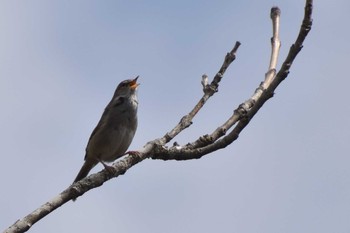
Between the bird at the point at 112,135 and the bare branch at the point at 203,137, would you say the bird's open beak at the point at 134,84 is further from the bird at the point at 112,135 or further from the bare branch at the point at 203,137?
the bare branch at the point at 203,137

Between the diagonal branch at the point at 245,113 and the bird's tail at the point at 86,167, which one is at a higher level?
the bird's tail at the point at 86,167

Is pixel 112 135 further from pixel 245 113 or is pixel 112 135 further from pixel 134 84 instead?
pixel 245 113

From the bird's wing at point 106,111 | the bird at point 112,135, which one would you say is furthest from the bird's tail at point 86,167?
the bird's wing at point 106,111

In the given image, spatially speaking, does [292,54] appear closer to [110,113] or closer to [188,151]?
[188,151]

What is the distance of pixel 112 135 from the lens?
891cm

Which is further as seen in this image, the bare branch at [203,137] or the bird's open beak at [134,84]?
the bird's open beak at [134,84]

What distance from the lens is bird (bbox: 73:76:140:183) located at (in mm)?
8898

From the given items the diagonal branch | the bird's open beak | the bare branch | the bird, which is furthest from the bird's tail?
the diagonal branch

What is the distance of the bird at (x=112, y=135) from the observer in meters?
8.90

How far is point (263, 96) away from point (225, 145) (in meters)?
0.55

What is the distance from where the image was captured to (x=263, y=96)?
4.08 m

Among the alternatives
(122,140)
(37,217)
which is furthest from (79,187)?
(122,140)

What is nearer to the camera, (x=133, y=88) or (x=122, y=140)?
(x=122, y=140)

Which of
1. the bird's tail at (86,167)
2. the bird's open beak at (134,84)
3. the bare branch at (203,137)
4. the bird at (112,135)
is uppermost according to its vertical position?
the bird's open beak at (134,84)
